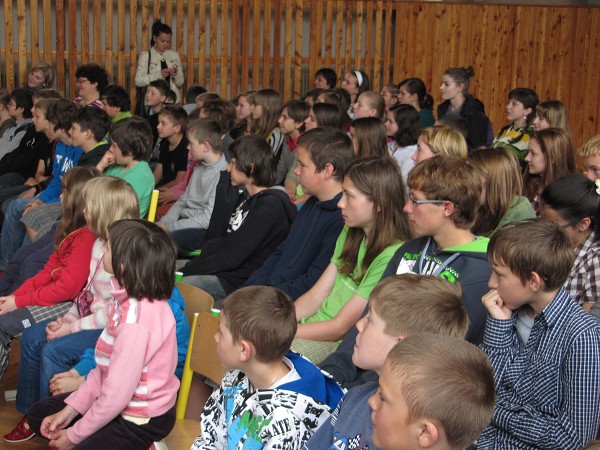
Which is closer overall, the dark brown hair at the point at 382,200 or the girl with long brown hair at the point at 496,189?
the dark brown hair at the point at 382,200

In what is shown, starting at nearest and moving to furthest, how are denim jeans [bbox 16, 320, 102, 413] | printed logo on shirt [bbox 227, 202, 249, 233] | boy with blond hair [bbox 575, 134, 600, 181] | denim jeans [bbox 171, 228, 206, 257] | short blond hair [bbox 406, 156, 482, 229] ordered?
short blond hair [bbox 406, 156, 482, 229], denim jeans [bbox 16, 320, 102, 413], boy with blond hair [bbox 575, 134, 600, 181], printed logo on shirt [bbox 227, 202, 249, 233], denim jeans [bbox 171, 228, 206, 257]

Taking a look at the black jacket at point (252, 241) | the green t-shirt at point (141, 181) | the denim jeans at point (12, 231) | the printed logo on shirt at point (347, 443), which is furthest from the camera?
the denim jeans at point (12, 231)

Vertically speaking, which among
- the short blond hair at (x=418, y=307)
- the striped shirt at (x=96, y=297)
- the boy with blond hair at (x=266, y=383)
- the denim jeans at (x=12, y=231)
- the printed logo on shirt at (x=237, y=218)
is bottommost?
the denim jeans at (x=12, y=231)

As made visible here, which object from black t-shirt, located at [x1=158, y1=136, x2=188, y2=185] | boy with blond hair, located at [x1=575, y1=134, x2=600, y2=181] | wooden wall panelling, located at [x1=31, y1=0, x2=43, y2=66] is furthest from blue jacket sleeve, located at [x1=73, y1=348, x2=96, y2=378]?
wooden wall panelling, located at [x1=31, y1=0, x2=43, y2=66]

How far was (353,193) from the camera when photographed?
3113mm

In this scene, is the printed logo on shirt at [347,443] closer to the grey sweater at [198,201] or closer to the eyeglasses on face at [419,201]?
the eyeglasses on face at [419,201]

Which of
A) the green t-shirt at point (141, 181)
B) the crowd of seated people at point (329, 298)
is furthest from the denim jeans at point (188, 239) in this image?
the green t-shirt at point (141, 181)

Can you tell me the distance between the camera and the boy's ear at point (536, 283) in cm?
226

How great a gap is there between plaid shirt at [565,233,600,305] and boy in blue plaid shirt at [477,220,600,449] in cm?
91

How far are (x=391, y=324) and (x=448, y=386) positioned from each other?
1.50ft

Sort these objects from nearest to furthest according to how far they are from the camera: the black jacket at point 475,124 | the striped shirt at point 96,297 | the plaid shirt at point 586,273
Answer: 1. the plaid shirt at point 586,273
2. the striped shirt at point 96,297
3. the black jacket at point 475,124

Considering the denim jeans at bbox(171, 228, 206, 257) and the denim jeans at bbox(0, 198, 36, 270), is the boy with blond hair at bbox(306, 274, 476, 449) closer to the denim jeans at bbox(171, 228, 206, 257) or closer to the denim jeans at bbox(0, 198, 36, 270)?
the denim jeans at bbox(171, 228, 206, 257)

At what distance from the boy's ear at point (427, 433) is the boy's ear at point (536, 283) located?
2.67 feet

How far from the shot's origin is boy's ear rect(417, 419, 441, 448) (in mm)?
1585
